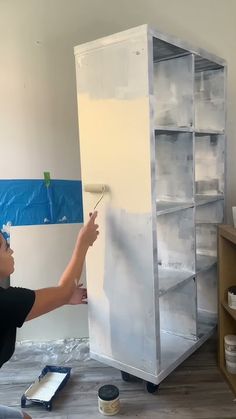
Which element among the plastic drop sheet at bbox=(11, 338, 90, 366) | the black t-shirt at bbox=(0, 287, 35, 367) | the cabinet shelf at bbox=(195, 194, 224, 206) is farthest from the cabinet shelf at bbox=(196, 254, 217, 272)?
the black t-shirt at bbox=(0, 287, 35, 367)

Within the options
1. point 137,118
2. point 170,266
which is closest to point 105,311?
point 170,266

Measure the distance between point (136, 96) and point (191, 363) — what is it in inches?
54.7

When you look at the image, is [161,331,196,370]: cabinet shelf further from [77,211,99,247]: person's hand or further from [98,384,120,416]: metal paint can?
[77,211,99,247]: person's hand

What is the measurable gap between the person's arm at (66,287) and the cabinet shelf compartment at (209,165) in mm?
711

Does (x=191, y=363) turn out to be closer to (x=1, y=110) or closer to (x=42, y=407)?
(x=42, y=407)

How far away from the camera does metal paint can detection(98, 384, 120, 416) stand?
1546 millimetres

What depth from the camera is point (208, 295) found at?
206cm

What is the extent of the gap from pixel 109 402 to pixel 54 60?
67.1 inches

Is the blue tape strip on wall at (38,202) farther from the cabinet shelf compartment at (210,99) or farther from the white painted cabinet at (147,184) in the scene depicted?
the cabinet shelf compartment at (210,99)

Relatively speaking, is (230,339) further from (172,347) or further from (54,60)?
(54,60)

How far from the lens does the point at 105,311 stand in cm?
172

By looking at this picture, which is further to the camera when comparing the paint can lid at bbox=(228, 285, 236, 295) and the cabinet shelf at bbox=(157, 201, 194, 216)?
the paint can lid at bbox=(228, 285, 236, 295)

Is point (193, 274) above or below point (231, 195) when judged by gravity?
below

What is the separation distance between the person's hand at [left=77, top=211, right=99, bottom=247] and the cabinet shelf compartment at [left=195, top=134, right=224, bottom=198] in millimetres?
669
